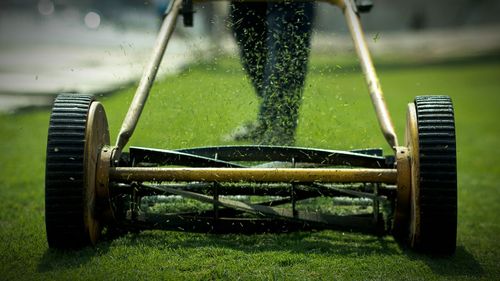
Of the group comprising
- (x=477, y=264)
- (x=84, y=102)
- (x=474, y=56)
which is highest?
(x=474, y=56)

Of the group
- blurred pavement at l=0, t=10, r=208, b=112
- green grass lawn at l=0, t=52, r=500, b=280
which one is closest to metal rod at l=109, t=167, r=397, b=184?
green grass lawn at l=0, t=52, r=500, b=280

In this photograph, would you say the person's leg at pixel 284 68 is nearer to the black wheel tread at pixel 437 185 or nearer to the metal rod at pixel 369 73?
the metal rod at pixel 369 73

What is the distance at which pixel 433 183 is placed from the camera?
3.83m

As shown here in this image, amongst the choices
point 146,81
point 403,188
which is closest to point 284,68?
point 146,81

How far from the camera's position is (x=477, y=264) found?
3957mm

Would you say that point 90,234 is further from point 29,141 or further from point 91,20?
point 91,20

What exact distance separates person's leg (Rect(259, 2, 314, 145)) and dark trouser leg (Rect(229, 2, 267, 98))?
136 millimetres

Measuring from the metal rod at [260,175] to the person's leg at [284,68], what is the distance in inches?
56.2

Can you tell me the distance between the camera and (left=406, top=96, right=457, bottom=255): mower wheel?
12.6 feet

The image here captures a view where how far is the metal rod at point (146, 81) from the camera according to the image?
4.27 m

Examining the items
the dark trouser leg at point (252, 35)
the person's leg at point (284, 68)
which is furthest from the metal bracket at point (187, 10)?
the person's leg at point (284, 68)

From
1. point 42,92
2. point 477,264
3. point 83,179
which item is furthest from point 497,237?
point 42,92

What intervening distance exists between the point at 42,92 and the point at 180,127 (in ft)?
19.0

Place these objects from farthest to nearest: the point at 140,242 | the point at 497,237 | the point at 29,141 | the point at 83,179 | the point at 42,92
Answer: the point at 42,92 → the point at 29,141 → the point at 497,237 → the point at 140,242 → the point at 83,179
